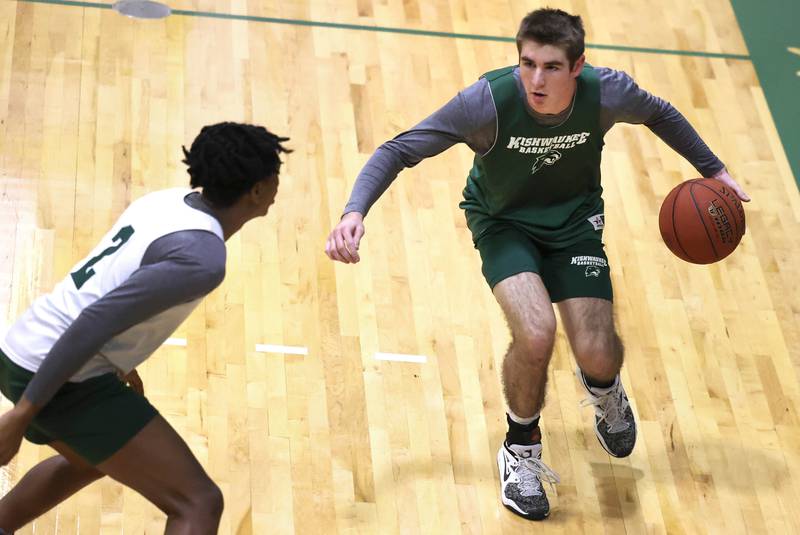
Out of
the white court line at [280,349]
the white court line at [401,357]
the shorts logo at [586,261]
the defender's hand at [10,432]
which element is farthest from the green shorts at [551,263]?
the defender's hand at [10,432]

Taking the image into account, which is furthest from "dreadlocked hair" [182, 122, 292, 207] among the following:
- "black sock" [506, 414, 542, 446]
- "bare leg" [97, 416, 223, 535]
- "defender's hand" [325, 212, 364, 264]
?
"black sock" [506, 414, 542, 446]

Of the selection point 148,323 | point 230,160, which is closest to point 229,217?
point 230,160

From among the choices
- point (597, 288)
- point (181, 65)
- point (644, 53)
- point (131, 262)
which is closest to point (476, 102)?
point (597, 288)

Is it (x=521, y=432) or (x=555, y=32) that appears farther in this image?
(x=521, y=432)

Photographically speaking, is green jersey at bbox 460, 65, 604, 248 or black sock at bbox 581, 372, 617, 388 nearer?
green jersey at bbox 460, 65, 604, 248

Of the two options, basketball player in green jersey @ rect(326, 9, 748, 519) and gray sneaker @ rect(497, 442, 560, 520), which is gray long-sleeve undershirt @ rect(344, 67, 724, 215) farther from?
gray sneaker @ rect(497, 442, 560, 520)

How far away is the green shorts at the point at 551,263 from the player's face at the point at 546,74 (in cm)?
46

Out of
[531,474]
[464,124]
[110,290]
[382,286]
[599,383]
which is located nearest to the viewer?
[110,290]

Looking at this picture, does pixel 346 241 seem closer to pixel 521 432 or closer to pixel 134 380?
pixel 134 380

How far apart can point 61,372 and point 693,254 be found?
6.79 ft

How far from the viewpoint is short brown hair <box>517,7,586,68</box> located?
3496mm

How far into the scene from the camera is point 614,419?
399 centimetres

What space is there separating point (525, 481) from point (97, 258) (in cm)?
164

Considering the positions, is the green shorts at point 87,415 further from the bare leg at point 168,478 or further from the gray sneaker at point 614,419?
the gray sneaker at point 614,419
